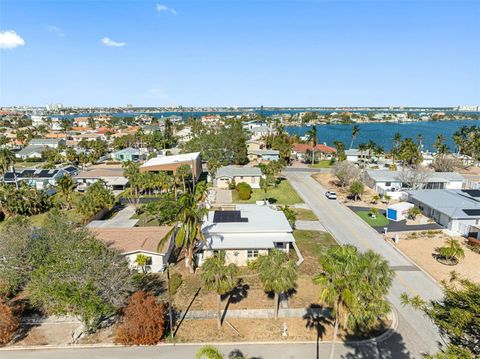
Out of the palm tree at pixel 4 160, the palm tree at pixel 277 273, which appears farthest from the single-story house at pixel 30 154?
the palm tree at pixel 277 273

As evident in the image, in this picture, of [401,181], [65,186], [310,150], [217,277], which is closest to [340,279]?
[217,277]

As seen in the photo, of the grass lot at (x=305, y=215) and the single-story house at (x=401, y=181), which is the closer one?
the grass lot at (x=305, y=215)

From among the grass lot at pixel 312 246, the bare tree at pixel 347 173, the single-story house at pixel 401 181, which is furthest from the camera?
the bare tree at pixel 347 173

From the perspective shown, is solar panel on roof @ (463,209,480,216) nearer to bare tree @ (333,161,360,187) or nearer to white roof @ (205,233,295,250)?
bare tree @ (333,161,360,187)

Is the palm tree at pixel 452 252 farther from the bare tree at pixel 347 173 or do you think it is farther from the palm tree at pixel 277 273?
the bare tree at pixel 347 173

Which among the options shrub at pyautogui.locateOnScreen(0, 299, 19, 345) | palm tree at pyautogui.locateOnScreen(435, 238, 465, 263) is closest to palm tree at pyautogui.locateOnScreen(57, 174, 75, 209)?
shrub at pyautogui.locateOnScreen(0, 299, 19, 345)

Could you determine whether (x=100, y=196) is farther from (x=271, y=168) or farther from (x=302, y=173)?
(x=302, y=173)
